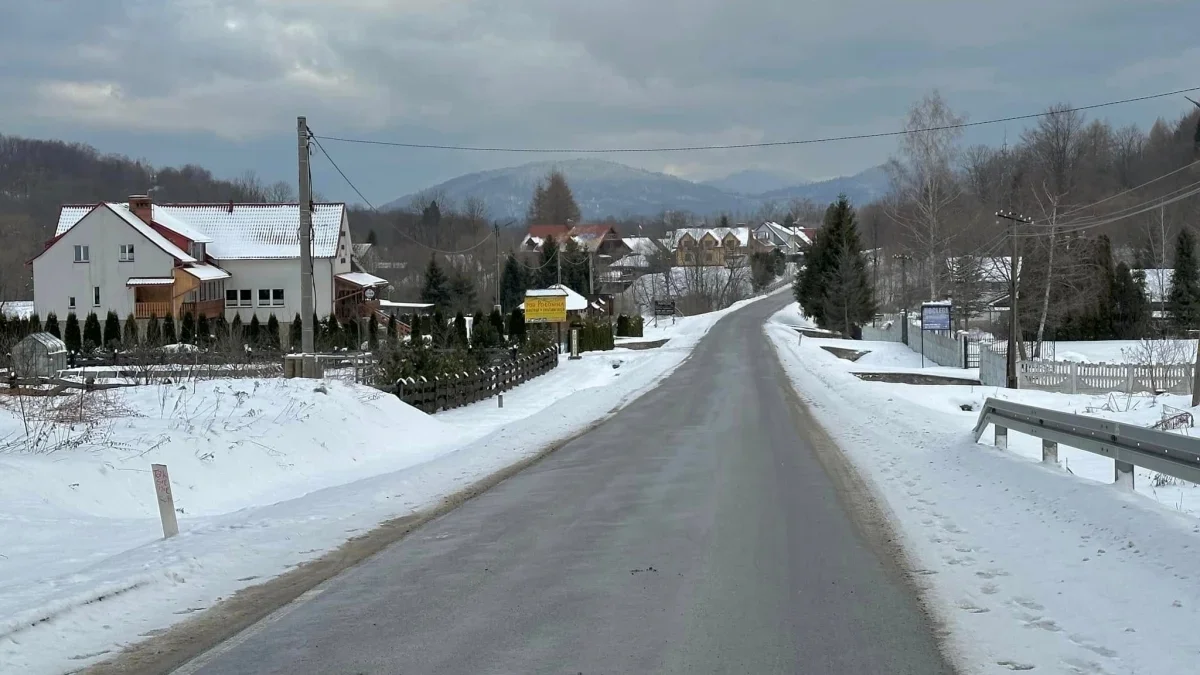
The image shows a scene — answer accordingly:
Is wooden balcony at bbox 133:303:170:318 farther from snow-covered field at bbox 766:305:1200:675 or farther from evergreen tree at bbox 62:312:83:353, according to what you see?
snow-covered field at bbox 766:305:1200:675

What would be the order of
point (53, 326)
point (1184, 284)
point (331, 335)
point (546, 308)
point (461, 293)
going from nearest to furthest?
point (546, 308) < point (331, 335) < point (53, 326) < point (1184, 284) < point (461, 293)

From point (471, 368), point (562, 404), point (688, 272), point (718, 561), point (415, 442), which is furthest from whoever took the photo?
point (688, 272)

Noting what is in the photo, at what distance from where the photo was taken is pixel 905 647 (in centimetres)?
630

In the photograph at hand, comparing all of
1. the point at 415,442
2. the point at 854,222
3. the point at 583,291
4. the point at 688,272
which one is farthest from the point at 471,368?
the point at 688,272

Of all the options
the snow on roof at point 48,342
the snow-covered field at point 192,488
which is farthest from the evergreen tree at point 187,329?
the snow-covered field at point 192,488

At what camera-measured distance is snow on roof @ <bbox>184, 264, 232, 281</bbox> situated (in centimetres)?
6712

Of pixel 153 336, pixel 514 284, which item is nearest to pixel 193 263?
pixel 153 336

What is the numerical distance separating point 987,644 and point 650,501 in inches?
230

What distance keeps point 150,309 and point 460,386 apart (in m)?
46.5

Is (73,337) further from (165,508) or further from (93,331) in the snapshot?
(165,508)

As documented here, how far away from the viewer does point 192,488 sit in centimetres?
1268

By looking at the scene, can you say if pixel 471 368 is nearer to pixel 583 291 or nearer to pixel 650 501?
pixel 650 501

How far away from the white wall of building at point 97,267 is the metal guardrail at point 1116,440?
62.7 meters

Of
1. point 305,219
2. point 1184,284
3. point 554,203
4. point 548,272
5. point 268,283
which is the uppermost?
point 554,203
